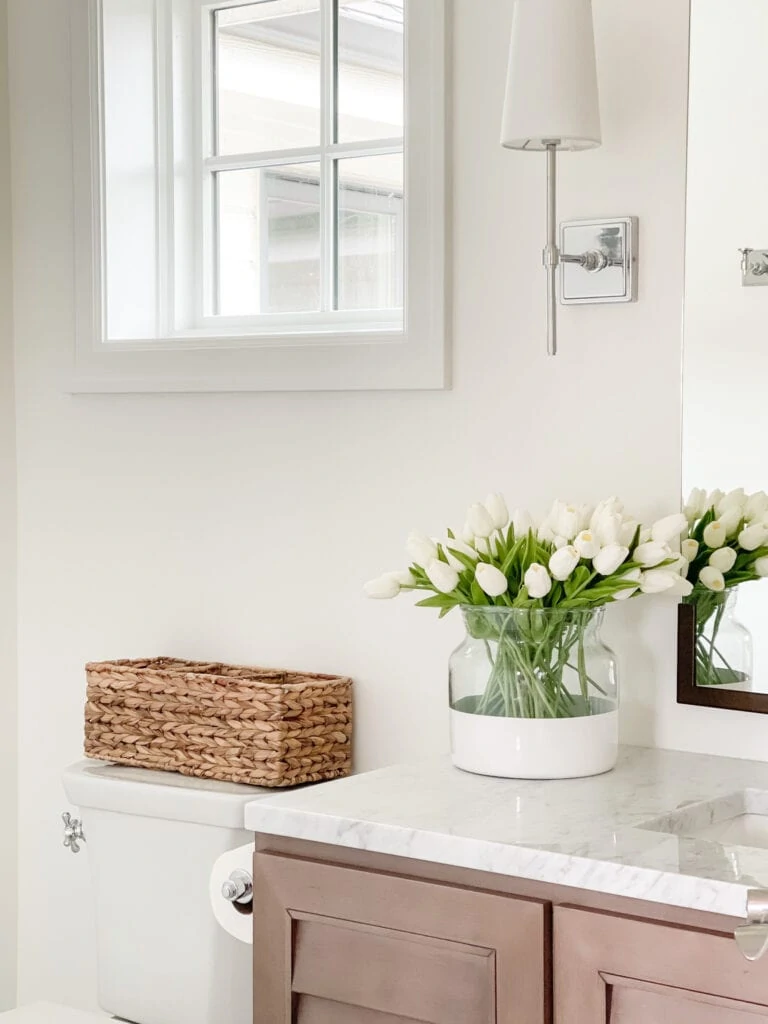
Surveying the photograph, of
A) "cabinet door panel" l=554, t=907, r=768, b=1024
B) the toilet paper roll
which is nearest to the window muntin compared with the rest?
the toilet paper roll

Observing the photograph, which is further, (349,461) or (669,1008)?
(349,461)

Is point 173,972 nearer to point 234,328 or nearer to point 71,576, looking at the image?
point 71,576

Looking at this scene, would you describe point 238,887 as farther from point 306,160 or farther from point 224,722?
point 306,160

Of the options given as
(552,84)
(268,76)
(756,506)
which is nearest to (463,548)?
(756,506)

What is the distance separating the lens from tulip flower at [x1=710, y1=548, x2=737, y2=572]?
1780 mm

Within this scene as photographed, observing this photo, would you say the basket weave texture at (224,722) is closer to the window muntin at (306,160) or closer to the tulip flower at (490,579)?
the tulip flower at (490,579)

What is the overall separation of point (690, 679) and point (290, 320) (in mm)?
931

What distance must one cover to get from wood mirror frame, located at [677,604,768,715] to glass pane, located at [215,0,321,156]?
1.04m

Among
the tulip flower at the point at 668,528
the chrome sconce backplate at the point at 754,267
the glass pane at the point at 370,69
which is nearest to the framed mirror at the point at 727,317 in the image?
the chrome sconce backplate at the point at 754,267

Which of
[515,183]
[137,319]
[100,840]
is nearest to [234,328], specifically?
[137,319]

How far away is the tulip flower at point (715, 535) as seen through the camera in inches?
70.1

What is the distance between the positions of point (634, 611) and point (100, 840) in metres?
0.87

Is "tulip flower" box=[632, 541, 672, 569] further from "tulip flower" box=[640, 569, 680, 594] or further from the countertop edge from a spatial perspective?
the countertop edge

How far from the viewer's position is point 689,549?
5.88 feet
